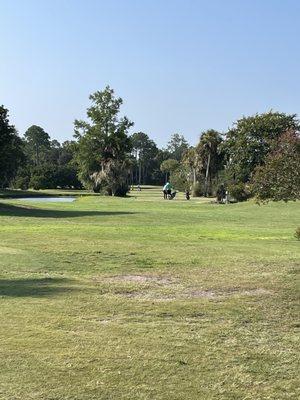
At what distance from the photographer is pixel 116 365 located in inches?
203

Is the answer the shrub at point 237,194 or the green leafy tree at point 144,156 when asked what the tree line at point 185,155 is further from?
the green leafy tree at point 144,156

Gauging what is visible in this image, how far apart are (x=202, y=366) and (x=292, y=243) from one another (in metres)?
10.7

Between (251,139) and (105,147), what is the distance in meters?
18.2

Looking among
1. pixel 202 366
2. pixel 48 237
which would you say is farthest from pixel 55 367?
pixel 48 237

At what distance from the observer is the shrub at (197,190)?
210ft

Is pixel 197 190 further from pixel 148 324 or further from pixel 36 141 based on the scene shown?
pixel 36 141

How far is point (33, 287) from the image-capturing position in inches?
328

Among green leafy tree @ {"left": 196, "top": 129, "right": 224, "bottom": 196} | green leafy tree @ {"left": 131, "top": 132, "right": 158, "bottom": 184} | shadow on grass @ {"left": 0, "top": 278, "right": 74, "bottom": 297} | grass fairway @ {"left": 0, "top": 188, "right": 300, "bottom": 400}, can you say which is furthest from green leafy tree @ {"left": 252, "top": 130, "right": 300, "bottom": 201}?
green leafy tree @ {"left": 131, "top": 132, "right": 158, "bottom": 184}

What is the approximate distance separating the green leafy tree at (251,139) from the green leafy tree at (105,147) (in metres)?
11.8

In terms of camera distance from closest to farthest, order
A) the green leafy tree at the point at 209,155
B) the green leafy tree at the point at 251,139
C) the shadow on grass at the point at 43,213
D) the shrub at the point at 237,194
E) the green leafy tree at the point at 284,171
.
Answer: the green leafy tree at the point at 284,171, the shadow on grass at the point at 43,213, the shrub at the point at 237,194, the green leafy tree at the point at 251,139, the green leafy tree at the point at 209,155

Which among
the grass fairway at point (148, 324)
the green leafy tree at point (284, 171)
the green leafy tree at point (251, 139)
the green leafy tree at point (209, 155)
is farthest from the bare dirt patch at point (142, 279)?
the green leafy tree at point (209, 155)

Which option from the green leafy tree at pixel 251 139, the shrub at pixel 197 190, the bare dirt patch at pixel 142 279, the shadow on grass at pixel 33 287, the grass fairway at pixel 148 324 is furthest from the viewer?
the shrub at pixel 197 190

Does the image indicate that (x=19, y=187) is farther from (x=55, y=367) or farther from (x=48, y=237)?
(x=55, y=367)

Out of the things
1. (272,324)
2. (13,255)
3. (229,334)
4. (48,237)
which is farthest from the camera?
(48,237)
